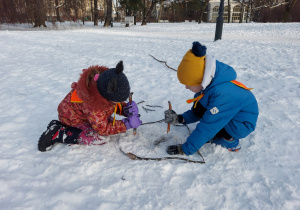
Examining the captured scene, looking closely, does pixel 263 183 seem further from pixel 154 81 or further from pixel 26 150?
pixel 154 81

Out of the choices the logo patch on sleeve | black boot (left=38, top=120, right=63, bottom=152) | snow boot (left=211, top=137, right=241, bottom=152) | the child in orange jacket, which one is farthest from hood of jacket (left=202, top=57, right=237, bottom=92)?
black boot (left=38, top=120, right=63, bottom=152)

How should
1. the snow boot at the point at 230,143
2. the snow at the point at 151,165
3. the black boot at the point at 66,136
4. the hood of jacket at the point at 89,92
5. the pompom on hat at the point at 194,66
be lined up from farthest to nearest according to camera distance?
the black boot at the point at 66,136 → the snow boot at the point at 230,143 → the hood of jacket at the point at 89,92 → the pompom on hat at the point at 194,66 → the snow at the point at 151,165

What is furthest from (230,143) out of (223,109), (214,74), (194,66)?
(194,66)

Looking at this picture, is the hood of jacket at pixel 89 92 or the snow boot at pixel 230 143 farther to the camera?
the snow boot at pixel 230 143

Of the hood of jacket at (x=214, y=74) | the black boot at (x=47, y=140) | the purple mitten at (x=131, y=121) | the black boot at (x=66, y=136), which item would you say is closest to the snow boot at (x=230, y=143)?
the hood of jacket at (x=214, y=74)

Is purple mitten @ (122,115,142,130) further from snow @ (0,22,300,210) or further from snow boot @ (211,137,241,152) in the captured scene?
snow boot @ (211,137,241,152)

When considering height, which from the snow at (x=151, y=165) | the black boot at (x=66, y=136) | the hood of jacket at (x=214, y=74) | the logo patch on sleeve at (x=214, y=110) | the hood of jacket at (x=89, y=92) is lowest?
the snow at (x=151, y=165)

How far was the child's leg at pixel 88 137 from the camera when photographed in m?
2.04

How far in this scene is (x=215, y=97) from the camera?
1.69m

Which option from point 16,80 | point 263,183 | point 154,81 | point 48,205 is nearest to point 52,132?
point 48,205

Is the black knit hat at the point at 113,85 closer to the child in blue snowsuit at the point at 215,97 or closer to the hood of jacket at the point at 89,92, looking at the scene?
the hood of jacket at the point at 89,92

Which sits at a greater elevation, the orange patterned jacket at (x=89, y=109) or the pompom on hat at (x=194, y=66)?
the pompom on hat at (x=194, y=66)

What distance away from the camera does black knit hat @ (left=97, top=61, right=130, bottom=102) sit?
64.1 inches

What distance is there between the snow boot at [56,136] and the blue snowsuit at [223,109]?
113cm
